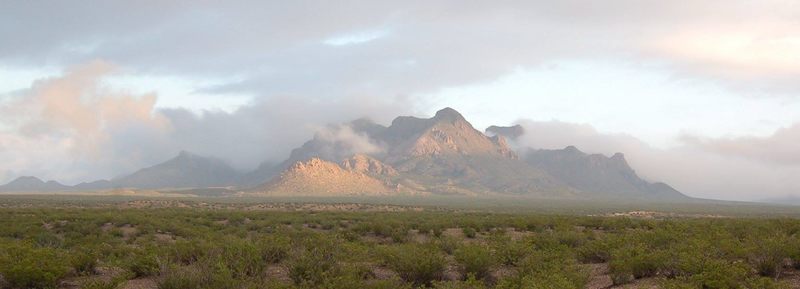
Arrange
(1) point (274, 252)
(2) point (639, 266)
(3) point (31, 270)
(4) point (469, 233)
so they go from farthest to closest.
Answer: (4) point (469, 233) < (1) point (274, 252) < (2) point (639, 266) < (3) point (31, 270)

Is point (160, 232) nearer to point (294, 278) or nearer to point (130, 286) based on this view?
point (130, 286)

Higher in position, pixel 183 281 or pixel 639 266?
pixel 639 266

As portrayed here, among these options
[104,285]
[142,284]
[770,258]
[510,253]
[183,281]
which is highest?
[770,258]

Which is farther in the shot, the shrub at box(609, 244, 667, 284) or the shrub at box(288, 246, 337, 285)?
the shrub at box(609, 244, 667, 284)

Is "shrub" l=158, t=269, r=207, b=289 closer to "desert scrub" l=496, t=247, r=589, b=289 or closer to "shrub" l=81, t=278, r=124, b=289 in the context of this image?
Answer: "shrub" l=81, t=278, r=124, b=289

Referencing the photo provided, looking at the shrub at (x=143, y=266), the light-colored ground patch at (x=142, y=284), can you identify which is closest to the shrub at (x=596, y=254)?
the light-colored ground patch at (x=142, y=284)

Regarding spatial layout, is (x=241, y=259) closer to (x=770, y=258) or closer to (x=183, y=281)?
(x=183, y=281)

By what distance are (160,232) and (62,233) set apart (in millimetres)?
4517

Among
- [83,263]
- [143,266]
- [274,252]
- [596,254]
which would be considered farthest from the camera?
[596,254]

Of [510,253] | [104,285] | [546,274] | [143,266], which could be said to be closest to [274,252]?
[143,266]

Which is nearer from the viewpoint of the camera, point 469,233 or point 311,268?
point 311,268

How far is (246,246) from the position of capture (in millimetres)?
17203

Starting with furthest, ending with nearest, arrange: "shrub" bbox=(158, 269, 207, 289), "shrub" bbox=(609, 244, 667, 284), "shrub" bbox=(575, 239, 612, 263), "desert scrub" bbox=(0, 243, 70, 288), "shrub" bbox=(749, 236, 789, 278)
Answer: "shrub" bbox=(575, 239, 612, 263)
"shrub" bbox=(609, 244, 667, 284)
"shrub" bbox=(749, 236, 789, 278)
"desert scrub" bbox=(0, 243, 70, 288)
"shrub" bbox=(158, 269, 207, 289)

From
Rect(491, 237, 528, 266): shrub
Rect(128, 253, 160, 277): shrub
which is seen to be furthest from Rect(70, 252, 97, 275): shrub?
Rect(491, 237, 528, 266): shrub
